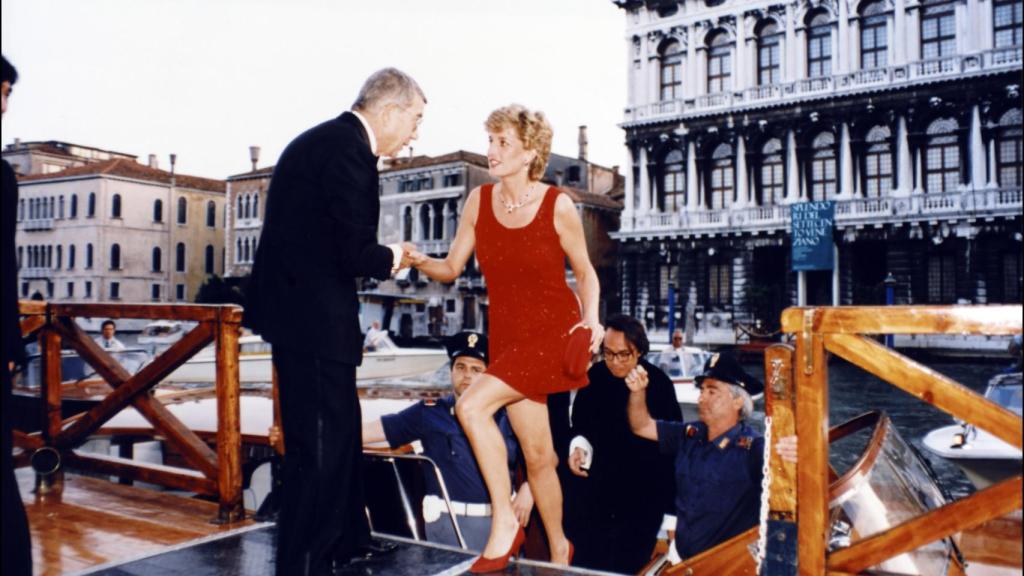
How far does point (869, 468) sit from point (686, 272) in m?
28.0

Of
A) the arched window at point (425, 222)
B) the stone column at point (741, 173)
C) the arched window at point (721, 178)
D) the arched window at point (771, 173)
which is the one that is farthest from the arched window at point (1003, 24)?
the arched window at point (425, 222)

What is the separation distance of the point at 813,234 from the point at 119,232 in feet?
122

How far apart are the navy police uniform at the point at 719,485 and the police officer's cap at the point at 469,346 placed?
1.01m

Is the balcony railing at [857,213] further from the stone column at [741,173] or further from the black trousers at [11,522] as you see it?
the black trousers at [11,522]

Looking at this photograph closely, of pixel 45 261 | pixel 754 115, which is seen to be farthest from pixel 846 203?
pixel 45 261

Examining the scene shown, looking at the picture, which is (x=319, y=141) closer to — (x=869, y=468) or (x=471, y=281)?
(x=869, y=468)

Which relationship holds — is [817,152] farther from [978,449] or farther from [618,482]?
[618,482]

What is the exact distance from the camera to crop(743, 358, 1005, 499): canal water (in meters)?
11.0

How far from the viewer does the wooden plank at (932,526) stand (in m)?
1.89

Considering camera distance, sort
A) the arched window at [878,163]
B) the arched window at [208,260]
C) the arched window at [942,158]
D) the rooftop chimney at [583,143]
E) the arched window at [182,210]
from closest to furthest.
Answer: the arched window at [942,158] → the arched window at [878,163] → the rooftop chimney at [583,143] → the arched window at [182,210] → the arched window at [208,260]

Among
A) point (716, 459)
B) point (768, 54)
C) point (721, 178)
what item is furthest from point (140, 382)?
point (768, 54)

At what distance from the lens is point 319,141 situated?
2365 millimetres

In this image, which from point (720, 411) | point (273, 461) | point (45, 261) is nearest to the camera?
point (720, 411)

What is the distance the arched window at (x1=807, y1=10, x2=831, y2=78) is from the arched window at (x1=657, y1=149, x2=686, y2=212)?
5461 mm
